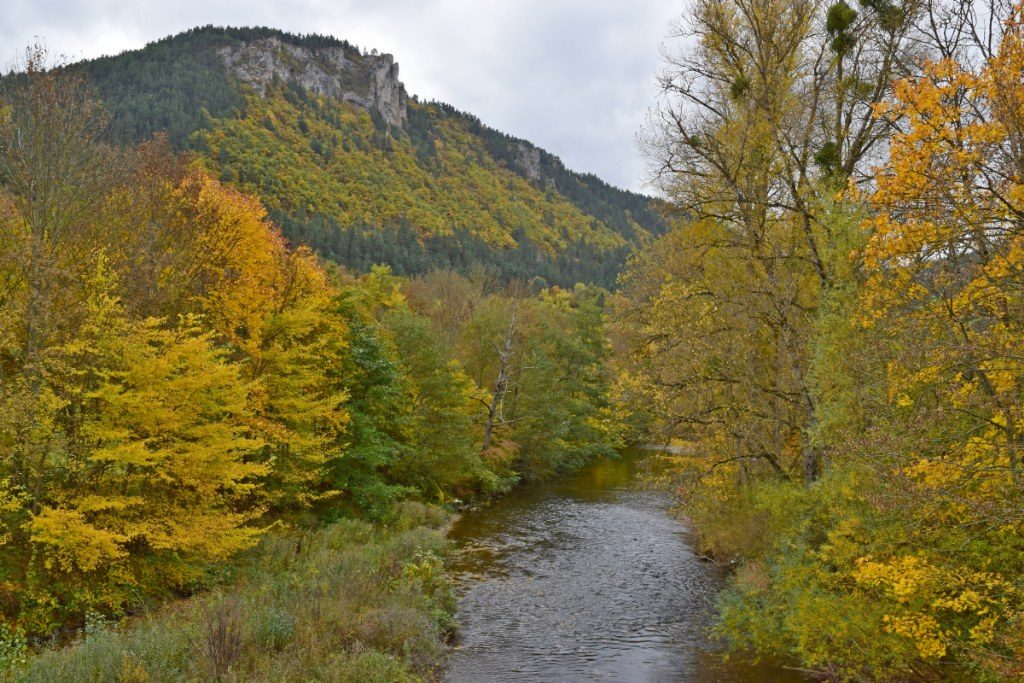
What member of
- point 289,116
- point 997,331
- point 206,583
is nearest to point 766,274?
point 997,331

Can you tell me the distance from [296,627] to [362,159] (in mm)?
121339

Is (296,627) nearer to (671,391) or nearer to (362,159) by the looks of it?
(671,391)

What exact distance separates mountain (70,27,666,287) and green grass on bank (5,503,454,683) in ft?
189

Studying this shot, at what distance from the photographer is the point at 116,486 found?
12.6 meters

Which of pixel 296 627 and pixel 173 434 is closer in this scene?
pixel 296 627

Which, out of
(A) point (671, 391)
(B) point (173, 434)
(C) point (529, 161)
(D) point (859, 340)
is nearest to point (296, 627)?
(B) point (173, 434)

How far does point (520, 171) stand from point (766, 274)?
163 metres

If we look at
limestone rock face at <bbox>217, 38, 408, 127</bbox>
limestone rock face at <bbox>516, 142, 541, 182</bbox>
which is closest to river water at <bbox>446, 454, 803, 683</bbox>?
limestone rock face at <bbox>217, 38, 408, 127</bbox>

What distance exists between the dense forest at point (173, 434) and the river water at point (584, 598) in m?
1.39

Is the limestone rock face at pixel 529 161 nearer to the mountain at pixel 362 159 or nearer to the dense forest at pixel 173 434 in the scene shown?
the mountain at pixel 362 159

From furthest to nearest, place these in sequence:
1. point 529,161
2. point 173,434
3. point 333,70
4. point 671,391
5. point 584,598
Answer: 1. point 529,161
2. point 333,70
3. point 584,598
4. point 671,391
5. point 173,434

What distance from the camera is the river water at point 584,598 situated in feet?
38.1

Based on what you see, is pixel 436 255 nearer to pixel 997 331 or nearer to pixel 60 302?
pixel 60 302

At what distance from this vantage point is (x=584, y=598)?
15.6 metres
